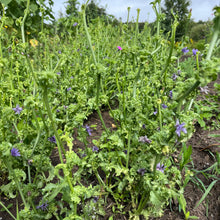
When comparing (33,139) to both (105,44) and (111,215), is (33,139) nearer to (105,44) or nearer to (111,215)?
(111,215)

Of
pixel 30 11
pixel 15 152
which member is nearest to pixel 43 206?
pixel 15 152

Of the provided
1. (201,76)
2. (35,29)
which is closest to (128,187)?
(201,76)

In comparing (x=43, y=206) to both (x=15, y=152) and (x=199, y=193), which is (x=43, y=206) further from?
(x=199, y=193)

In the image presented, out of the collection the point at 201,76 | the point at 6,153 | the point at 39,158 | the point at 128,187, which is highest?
the point at 201,76

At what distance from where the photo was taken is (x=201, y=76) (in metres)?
0.77

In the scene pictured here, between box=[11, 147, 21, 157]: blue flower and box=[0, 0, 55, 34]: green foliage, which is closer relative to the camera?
box=[11, 147, 21, 157]: blue flower

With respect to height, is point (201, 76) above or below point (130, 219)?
above

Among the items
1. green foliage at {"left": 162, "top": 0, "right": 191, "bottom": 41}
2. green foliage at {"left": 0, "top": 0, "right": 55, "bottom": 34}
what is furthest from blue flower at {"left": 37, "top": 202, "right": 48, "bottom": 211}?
green foliage at {"left": 0, "top": 0, "right": 55, "bottom": 34}

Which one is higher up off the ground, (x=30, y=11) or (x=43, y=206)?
(x=30, y=11)

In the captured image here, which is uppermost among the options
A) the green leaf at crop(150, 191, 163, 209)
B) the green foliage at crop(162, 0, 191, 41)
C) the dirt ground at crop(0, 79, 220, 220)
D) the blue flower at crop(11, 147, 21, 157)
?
the green foliage at crop(162, 0, 191, 41)

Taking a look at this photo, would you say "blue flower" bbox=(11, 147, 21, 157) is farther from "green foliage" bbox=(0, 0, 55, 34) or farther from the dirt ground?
"green foliage" bbox=(0, 0, 55, 34)

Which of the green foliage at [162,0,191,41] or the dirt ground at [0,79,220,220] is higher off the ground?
the green foliage at [162,0,191,41]

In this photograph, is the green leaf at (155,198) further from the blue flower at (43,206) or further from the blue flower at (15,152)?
the blue flower at (15,152)

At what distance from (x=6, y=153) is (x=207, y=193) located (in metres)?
1.40
